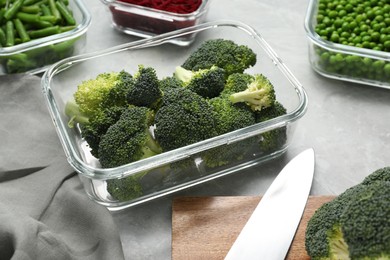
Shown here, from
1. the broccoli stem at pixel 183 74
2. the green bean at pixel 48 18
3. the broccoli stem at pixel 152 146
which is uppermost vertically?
the green bean at pixel 48 18

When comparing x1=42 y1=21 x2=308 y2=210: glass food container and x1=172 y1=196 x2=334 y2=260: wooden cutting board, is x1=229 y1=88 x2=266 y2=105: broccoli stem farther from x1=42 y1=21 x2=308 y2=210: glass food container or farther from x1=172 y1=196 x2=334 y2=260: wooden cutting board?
x1=172 y1=196 x2=334 y2=260: wooden cutting board

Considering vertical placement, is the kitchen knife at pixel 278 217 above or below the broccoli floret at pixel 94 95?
below

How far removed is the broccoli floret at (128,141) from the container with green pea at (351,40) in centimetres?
71

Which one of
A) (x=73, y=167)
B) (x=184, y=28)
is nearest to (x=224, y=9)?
(x=184, y=28)

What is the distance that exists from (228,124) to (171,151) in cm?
18

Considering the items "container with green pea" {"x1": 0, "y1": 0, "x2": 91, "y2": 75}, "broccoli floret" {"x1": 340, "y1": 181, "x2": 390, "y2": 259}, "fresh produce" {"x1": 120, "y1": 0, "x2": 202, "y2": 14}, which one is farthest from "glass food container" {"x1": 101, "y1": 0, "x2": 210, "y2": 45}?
"broccoli floret" {"x1": 340, "y1": 181, "x2": 390, "y2": 259}

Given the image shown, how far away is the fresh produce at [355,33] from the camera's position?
211 cm

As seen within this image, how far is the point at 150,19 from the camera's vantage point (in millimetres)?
2277

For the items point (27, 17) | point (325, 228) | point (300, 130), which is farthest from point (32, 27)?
point (325, 228)

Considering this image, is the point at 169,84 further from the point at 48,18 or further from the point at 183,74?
the point at 48,18

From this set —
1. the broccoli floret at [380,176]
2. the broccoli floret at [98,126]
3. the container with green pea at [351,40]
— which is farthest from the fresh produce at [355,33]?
the broccoli floret at [98,126]

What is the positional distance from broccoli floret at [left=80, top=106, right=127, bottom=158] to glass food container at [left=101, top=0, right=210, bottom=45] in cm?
52

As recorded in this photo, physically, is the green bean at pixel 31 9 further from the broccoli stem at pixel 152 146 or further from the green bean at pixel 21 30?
the broccoli stem at pixel 152 146

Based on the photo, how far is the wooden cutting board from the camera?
5.27ft
